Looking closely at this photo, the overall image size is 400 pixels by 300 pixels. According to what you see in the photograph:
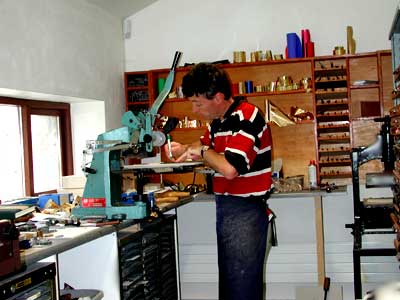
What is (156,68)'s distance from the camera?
4715 millimetres

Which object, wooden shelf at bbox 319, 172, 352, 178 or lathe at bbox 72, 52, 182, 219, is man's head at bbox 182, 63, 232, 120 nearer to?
lathe at bbox 72, 52, 182, 219

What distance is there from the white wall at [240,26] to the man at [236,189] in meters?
2.30

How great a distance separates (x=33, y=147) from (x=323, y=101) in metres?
2.38

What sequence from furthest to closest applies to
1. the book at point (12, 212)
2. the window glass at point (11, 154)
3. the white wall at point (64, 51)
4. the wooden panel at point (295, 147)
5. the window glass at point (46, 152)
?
the wooden panel at point (295, 147) < the window glass at point (46, 152) < the window glass at point (11, 154) < the white wall at point (64, 51) < the book at point (12, 212)

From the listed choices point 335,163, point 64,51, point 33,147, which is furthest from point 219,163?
point 335,163

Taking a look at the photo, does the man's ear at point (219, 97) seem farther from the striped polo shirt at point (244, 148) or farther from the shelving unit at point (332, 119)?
the shelving unit at point (332, 119)

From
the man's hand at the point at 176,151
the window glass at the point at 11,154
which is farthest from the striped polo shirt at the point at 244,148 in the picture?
the window glass at the point at 11,154

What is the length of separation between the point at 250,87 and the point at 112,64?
1.23 metres

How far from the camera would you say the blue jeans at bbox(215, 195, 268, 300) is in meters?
2.28

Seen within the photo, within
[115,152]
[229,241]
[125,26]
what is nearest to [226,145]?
[229,241]

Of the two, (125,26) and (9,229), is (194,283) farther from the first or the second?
(9,229)

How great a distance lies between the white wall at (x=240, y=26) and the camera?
14.1ft

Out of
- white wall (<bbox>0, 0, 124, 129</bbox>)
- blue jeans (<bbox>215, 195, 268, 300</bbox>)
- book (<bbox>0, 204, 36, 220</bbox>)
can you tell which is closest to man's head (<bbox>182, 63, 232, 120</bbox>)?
blue jeans (<bbox>215, 195, 268, 300</bbox>)

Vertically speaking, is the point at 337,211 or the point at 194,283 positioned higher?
the point at 337,211
